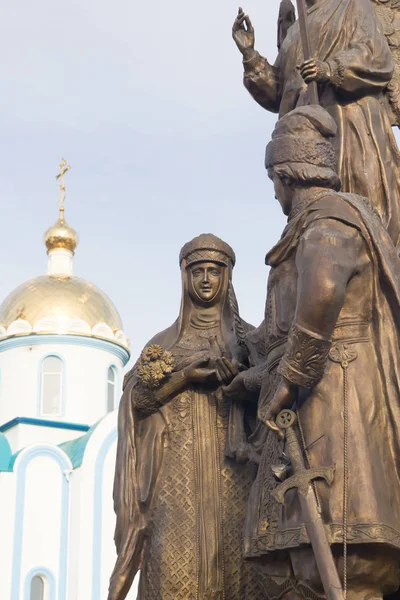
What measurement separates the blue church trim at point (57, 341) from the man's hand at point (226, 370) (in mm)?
27249

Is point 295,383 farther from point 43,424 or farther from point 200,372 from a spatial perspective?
point 43,424

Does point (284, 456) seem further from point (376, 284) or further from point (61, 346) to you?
point (61, 346)

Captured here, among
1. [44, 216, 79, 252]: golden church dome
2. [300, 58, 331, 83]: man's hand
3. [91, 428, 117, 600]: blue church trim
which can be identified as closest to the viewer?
[300, 58, 331, 83]: man's hand

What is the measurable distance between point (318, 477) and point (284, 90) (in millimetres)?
2852

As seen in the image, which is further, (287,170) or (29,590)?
(29,590)

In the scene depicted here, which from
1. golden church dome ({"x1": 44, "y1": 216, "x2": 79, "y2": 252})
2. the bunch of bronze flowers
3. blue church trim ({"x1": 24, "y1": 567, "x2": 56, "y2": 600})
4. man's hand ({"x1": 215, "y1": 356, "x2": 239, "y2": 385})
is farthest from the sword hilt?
golden church dome ({"x1": 44, "y1": 216, "x2": 79, "y2": 252})

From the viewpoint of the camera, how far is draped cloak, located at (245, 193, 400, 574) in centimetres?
507

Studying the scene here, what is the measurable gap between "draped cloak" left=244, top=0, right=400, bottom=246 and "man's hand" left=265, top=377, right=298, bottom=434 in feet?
4.82

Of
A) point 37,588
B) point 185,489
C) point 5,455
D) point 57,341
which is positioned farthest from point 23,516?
point 185,489

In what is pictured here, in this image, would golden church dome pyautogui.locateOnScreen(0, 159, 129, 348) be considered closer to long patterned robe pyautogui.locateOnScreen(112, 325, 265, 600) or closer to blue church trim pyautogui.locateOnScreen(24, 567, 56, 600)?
blue church trim pyautogui.locateOnScreen(24, 567, 56, 600)

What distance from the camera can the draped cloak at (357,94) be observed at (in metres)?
6.61

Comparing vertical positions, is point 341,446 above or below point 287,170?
below

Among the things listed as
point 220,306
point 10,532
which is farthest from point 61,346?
point 220,306

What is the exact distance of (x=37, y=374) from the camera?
33.5 meters
